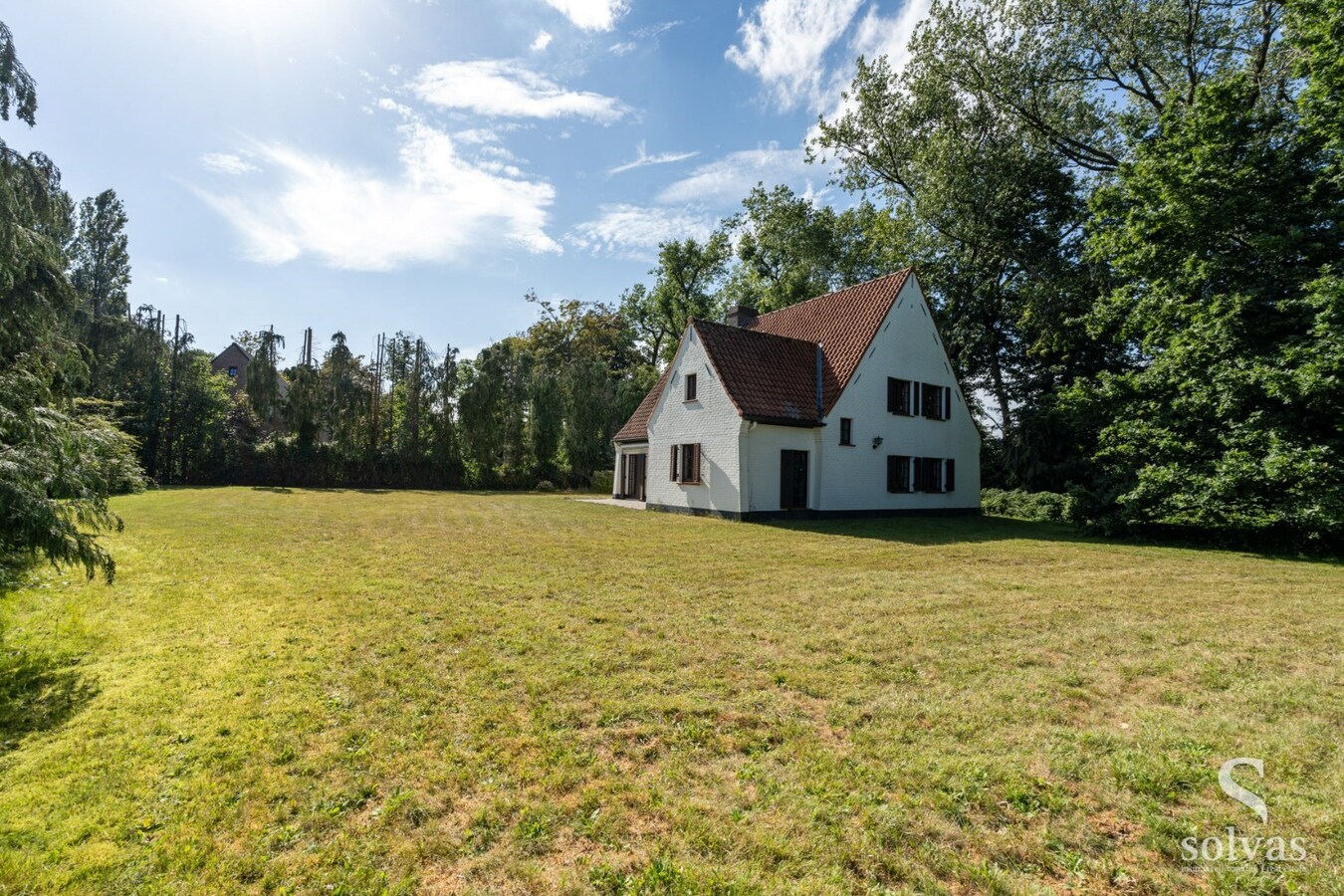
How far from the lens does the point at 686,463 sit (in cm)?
1850

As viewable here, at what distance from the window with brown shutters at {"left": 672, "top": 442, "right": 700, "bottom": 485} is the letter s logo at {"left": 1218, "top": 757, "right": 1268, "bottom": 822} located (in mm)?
14821

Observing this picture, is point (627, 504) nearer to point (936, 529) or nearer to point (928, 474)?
point (928, 474)

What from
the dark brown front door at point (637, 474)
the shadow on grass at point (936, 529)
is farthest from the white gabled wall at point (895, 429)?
the dark brown front door at point (637, 474)

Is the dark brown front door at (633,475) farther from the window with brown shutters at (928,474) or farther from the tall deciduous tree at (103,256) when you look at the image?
the tall deciduous tree at (103,256)

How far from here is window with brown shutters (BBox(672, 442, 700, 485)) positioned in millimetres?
17922

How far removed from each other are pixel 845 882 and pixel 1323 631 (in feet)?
22.2

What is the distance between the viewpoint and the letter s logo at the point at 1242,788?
107 inches

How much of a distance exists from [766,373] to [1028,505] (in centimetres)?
1052

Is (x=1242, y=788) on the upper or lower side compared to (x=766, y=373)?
lower

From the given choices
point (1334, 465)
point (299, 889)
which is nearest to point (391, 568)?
point (299, 889)

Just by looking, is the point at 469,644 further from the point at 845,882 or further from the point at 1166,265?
the point at 1166,265

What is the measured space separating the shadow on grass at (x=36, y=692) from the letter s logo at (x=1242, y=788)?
638 centimetres

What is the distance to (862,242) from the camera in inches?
1188

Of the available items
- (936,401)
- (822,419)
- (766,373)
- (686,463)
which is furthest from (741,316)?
(936,401)
